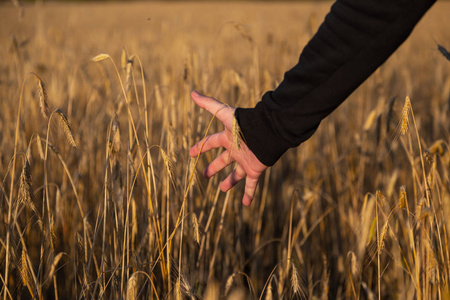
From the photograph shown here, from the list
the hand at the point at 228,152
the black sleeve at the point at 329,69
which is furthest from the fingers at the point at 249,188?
the black sleeve at the point at 329,69

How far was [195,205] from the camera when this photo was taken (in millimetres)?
1402

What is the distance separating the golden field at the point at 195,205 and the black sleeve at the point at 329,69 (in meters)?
0.17

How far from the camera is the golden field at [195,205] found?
932 millimetres

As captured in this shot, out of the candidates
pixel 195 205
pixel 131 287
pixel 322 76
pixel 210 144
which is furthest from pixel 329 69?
pixel 195 205

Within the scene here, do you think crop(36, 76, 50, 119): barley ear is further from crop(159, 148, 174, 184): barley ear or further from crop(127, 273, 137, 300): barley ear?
crop(127, 273, 137, 300): barley ear

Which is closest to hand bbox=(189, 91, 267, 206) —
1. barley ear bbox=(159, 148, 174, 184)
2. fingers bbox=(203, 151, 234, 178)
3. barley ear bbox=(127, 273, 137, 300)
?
fingers bbox=(203, 151, 234, 178)

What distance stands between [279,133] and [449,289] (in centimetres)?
65

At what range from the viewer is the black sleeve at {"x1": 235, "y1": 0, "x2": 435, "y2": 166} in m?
0.73

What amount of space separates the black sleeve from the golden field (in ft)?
0.56

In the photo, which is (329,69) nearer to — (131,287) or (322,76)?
(322,76)

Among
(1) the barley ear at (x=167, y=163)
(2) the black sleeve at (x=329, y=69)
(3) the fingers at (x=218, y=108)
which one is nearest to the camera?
(2) the black sleeve at (x=329, y=69)

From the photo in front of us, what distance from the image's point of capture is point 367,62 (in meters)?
0.78

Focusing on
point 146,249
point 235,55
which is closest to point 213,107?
point 146,249

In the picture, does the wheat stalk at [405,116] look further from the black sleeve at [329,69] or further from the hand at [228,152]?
the hand at [228,152]
